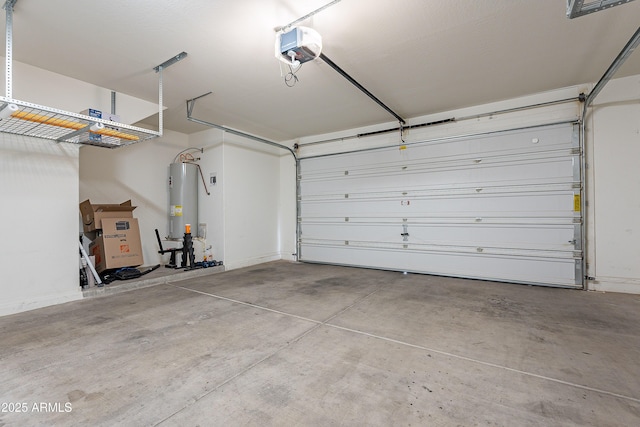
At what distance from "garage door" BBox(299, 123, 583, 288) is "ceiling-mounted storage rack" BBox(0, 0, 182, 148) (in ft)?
11.9

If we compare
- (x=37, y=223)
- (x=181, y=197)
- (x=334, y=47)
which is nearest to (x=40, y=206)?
(x=37, y=223)

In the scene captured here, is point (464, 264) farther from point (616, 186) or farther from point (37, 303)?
point (37, 303)

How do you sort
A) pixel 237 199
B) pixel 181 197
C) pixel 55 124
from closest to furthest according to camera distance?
pixel 55 124 < pixel 181 197 < pixel 237 199

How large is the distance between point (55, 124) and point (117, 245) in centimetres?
198

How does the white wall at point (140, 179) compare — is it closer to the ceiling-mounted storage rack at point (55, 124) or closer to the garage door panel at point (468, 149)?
the ceiling-mounted storage rack at point (55, 124)

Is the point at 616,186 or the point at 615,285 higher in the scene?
the point at 616,186

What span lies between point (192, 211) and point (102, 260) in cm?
175

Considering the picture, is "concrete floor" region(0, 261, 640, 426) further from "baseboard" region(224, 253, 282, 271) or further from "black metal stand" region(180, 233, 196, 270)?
"baseboard" region(224, 253, 282, 271)

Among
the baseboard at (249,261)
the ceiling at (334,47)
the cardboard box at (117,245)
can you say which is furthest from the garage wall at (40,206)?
A: the baseboard at (249,261)

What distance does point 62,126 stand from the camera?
286cm

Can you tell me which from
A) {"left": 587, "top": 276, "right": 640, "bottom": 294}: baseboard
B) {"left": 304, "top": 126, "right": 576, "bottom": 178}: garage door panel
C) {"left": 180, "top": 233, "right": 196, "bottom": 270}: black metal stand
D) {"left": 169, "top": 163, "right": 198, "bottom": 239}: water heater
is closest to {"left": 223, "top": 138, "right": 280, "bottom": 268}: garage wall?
{"left": 180, "top": 233, "right": 196, "bottom": 270}: black metal stand

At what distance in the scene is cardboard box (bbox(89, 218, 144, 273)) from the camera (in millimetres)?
4051

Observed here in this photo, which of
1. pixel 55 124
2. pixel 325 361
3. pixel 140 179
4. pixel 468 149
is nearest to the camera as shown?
pixel 325 361

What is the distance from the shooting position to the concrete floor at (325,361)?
1.51 meters
